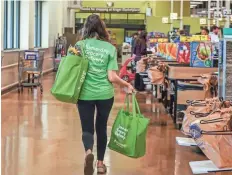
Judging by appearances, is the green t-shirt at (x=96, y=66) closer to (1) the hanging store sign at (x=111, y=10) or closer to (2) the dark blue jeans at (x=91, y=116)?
(2) the dark blue jeans at (x=91, y=116)

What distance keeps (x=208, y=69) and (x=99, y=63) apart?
3.57m

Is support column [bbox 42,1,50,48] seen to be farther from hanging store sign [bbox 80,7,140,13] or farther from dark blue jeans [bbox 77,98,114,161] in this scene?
dark blue jeans [bbox 77,98,114,161]

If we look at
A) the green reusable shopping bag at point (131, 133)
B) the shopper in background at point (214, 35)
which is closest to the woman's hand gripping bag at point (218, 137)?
the green reusable shopping bag at point (131, 133)

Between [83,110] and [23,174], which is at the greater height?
[83,110]

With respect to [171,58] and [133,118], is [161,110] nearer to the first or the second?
[171,58]

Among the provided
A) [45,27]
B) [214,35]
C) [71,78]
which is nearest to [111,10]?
[45,27]

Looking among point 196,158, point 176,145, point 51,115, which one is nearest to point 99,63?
point 196,158

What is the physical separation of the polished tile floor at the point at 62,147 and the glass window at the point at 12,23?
5379 millimetres

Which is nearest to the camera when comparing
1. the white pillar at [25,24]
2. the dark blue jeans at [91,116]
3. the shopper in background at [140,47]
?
the dark blue jeans at [91,116]

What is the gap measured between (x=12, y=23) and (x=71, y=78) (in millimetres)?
11775

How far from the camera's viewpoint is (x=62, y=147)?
22.0 feet

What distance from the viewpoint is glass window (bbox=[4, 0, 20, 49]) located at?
15.5 metres

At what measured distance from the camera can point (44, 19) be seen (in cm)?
2147

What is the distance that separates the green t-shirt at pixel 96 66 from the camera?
16.0 feet
